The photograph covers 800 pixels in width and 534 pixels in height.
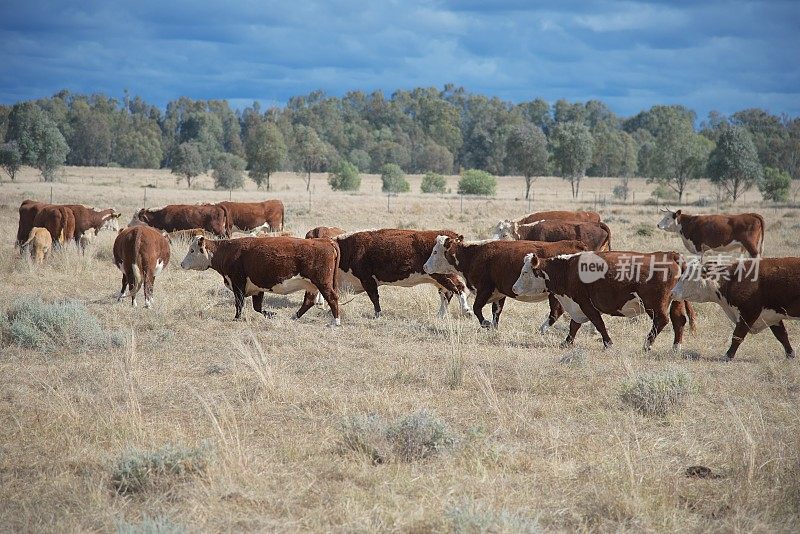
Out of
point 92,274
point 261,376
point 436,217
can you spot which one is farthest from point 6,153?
point 261,376

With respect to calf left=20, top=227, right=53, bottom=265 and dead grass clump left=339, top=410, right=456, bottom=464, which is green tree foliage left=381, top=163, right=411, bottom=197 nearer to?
calf left=20, top=227, right=53, bottom=265

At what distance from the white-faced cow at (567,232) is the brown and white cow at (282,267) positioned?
303 inches

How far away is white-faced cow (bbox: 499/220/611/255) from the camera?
737 inches

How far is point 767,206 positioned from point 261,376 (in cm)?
4664

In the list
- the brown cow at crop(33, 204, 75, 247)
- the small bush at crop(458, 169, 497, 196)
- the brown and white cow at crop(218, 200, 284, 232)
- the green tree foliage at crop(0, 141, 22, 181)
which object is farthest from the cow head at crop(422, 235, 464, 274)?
the green tree foliage at crop(0, 141, 22, 181)

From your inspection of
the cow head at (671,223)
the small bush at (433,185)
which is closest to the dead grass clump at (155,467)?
the cow head at (671,223)

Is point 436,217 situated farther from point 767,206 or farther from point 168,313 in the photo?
point 168,313

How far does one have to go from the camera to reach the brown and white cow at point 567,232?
1872 centimetres

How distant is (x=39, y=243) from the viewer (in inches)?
689

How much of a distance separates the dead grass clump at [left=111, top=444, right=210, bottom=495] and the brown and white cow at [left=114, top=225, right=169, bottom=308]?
767 cm

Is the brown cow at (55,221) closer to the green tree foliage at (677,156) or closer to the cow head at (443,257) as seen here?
the cow head at (443,257)

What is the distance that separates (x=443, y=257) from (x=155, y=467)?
7.73 meters

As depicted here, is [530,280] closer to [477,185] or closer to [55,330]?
[55,330]

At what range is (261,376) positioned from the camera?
8.02 metres
